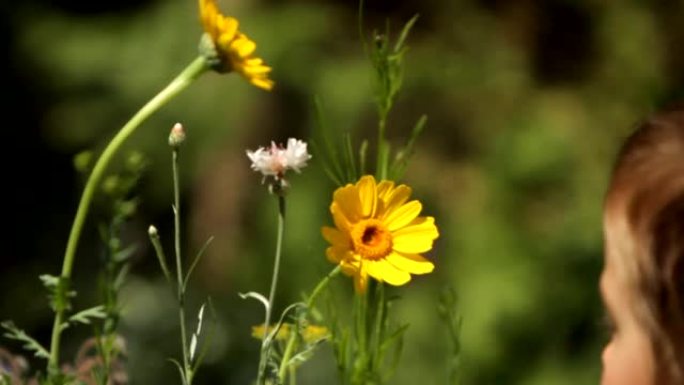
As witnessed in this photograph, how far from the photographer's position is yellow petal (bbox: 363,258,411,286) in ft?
3.88

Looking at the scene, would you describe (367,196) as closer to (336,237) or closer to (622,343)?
(336,237)

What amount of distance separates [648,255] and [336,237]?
0.70ft

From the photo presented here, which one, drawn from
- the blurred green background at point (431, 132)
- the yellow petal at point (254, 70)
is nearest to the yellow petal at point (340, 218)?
the yellow petal at point (254, 70)

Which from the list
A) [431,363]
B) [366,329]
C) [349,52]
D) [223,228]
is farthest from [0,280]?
[366,329]

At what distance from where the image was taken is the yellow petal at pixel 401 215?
120 centimetres

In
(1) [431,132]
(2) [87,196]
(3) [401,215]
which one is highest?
(1) [431,132]

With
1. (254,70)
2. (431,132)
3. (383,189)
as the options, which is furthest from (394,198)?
(431,132)

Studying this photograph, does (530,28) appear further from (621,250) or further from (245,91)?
(621,250)

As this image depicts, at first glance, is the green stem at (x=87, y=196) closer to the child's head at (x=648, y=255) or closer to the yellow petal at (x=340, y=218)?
the yellow petal at (x=340, y=218)

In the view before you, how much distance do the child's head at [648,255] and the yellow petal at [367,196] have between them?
0.17 metres

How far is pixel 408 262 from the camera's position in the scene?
1208mm

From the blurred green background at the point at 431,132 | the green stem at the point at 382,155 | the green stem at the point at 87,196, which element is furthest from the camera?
the blurred green background at the point at 431,132

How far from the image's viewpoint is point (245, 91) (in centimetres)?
394

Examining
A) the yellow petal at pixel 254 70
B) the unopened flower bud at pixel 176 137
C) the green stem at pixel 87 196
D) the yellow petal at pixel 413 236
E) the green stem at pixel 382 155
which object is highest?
the green stem at pixel 382 155
